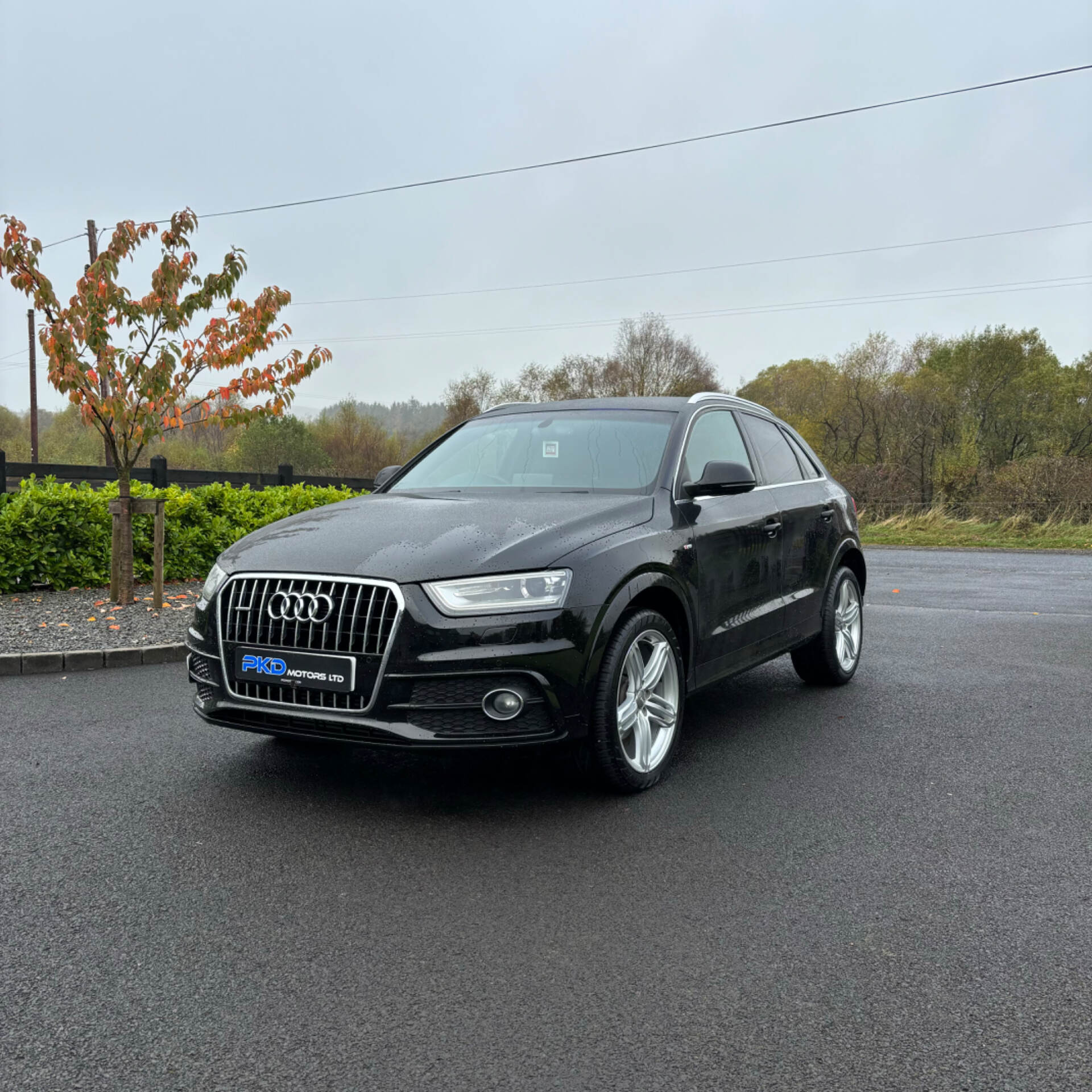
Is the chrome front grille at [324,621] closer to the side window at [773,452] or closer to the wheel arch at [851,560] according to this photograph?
the side window at [773,452]

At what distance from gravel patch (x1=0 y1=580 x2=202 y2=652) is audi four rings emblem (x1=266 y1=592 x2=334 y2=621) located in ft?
11.5

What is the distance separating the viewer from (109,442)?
9695 mm

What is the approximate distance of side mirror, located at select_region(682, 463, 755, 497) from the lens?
197 inches

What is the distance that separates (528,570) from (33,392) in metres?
43.1

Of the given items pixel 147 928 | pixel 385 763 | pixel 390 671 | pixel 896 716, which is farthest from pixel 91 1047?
pixel 896 716

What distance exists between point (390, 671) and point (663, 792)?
1.42 m

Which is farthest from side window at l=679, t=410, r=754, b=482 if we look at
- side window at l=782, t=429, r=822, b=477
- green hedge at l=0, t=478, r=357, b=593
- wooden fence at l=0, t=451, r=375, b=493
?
wooden fence at l=0, t=451, r=375, b=493

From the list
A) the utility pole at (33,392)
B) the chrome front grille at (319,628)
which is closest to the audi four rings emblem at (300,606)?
the chrome front grille at (319,628)

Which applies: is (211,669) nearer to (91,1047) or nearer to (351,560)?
(351,560)

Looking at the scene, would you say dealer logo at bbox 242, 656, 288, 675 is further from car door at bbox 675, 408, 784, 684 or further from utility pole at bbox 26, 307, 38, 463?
utility pole at bbox 26, 307, 38, 463

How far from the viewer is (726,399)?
→ 6.18 meters

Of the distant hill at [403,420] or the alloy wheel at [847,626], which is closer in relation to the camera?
the alloy wheel at [847,626]

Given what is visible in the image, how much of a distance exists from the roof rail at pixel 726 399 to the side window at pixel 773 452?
0.07 metres

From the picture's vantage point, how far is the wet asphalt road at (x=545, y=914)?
8.25 feet
